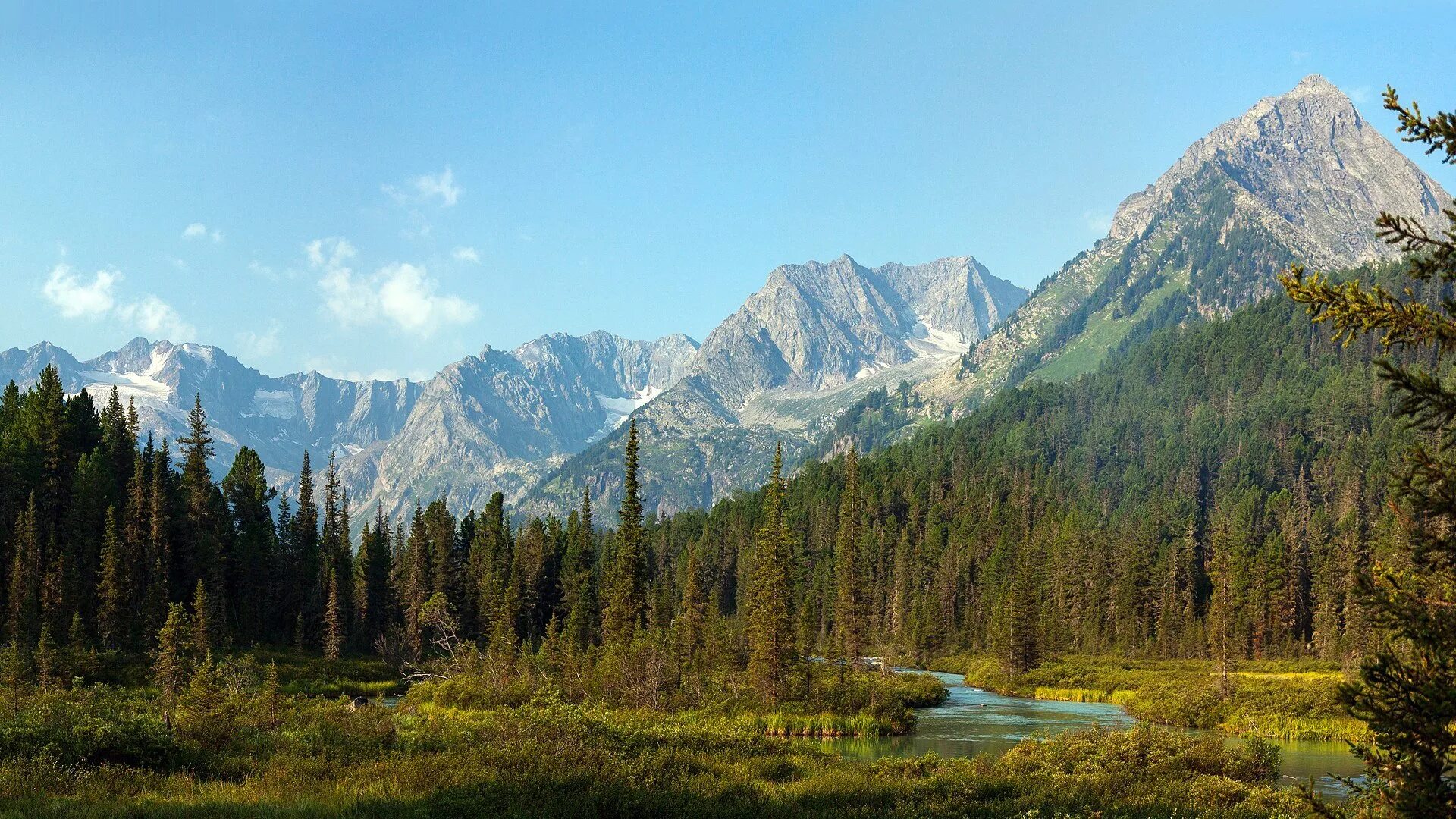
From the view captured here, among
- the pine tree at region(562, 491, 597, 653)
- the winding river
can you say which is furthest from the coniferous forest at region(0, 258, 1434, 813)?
the winding river

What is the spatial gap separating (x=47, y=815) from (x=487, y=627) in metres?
103

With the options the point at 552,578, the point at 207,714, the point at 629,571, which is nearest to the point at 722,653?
the point at 629,571

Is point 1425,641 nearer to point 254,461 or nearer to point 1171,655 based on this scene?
point 1171,655

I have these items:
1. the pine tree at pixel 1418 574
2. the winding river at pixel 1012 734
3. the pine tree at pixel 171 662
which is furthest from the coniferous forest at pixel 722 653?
the winding river at pixel 1012 734

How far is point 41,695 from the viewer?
5069 centimetres

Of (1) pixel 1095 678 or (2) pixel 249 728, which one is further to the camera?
(1) pixel 1095 678

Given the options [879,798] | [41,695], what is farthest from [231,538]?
[879,798]

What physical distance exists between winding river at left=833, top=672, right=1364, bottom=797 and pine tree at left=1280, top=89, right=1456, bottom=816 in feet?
92.6

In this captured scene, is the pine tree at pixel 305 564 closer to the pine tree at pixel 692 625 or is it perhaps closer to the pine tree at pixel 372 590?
the pine tree at pixel 372 590

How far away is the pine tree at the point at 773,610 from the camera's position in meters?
69.4

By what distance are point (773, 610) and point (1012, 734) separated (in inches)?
716

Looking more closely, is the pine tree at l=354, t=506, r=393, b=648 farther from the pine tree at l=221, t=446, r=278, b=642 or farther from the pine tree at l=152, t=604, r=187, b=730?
the pine tree at l=152, t=604, r=187, b=730

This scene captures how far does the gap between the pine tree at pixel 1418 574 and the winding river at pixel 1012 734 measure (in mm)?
28226

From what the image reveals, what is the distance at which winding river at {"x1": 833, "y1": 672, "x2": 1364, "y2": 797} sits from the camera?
164 ft
